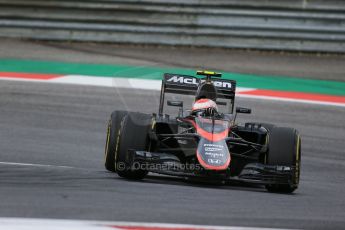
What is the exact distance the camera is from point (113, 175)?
34.9 ft

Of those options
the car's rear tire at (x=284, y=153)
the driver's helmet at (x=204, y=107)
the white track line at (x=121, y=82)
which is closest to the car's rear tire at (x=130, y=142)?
the driver's helmet at (x=204, y=107)

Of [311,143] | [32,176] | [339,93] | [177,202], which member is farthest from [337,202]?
[339,93]

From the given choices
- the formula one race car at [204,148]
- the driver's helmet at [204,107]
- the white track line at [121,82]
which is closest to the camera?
the formula one race car at [204,148]

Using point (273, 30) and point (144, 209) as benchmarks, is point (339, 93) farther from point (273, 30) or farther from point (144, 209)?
point (144, 209)

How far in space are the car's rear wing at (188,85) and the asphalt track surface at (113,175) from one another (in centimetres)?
108

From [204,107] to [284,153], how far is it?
98 centimetres

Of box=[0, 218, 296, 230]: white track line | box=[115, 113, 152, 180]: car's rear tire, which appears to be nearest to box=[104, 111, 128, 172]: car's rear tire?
box=[115, 113, 152, 180]: car's rear tire

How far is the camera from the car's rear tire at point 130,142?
10258 millimetres

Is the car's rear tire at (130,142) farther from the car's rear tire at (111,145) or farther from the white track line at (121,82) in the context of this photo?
the white track line at (121,82)

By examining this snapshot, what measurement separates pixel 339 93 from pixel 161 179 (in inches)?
322

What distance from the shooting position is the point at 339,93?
18297 mm

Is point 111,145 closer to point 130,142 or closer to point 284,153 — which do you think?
point 130,142

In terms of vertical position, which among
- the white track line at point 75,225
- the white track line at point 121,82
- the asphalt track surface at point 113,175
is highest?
the white track line at point 121,82

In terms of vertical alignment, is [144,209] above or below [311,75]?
below
